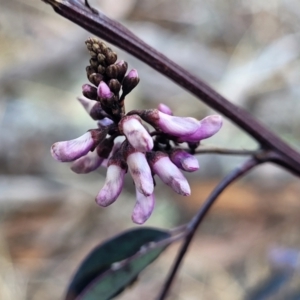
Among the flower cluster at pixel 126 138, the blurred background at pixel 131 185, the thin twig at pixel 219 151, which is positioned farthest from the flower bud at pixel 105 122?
the blurred background at pixel 131 185

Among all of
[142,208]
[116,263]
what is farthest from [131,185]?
[142,208]

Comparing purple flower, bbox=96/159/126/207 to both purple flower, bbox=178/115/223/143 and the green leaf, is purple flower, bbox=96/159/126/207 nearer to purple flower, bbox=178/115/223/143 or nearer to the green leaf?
purple flower, bbox=178/115/223/143

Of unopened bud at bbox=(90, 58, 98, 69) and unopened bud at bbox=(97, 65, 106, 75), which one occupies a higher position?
unopened bud at bbox=(90, 58, 98, 69)

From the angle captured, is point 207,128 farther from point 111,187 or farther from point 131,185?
point 131,185

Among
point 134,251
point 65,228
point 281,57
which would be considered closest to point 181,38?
point 281,57

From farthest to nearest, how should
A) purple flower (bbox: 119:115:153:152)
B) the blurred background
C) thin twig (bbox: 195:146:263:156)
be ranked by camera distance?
1. the blurred background
2. thin twig (bbox: 195:146:263:156)
3. purple flower (bbox: 119:115:153:152)

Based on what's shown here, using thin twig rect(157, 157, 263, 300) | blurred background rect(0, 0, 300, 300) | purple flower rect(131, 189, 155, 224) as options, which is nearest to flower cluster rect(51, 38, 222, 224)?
purple flower rect(131, 189, 155, 224)
